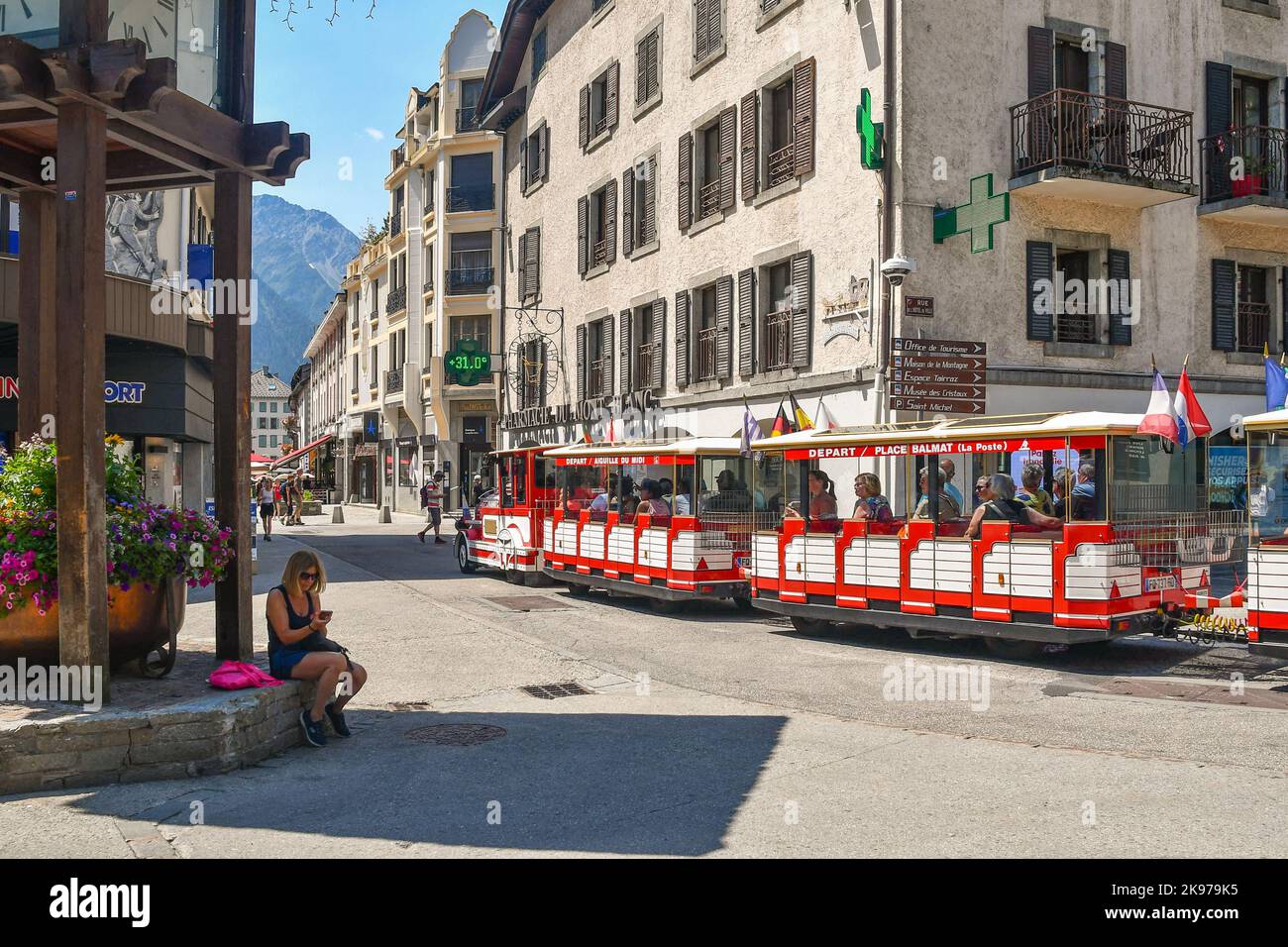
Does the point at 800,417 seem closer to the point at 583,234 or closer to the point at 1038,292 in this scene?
the point at 1038,292

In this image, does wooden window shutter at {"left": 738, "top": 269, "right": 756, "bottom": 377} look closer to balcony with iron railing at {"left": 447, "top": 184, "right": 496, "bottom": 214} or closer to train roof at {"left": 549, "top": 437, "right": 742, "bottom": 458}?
train roof at {"left": 549, "top": 437, "right": 742, "bottom": 458}

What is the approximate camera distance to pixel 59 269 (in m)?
6.72

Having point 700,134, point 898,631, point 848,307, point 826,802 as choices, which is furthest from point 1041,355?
point 826,802

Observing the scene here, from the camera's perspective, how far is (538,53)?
114 ft

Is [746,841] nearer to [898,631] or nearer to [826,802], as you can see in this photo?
[826,802]

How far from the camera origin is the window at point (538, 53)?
3426cm

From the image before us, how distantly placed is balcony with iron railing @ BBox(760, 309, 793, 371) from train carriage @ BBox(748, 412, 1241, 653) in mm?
7608

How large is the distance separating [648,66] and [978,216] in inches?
485

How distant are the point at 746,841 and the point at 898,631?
8.64m

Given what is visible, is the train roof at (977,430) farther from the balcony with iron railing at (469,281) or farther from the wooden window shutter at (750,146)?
the balcony with iron railing at (469,281)

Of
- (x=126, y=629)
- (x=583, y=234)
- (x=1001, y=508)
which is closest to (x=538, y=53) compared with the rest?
(x=583, y=234)

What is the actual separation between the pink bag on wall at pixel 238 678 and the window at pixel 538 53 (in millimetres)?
29925

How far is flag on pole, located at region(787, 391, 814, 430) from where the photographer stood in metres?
19.2
